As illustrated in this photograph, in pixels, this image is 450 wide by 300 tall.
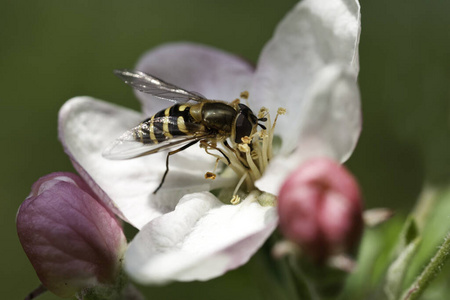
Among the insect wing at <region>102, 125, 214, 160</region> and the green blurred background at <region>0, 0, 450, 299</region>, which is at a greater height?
the insect wing at <region>102, 125, 214, 160</region>

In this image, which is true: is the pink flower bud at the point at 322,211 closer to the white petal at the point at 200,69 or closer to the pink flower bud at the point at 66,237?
the pink flower bud at the point at 66,237

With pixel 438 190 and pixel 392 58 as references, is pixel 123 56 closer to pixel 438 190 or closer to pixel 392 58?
pixel 392 58

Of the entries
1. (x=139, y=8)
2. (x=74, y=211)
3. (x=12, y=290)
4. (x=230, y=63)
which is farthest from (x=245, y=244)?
(x=139, y=8)

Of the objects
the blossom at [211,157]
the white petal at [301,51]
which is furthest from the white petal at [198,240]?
the white petal at [301,51]

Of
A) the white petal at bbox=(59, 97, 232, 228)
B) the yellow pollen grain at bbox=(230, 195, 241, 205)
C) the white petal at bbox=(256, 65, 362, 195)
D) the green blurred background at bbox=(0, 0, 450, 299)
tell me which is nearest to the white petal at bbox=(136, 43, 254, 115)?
the white petal at bbox=(59, 97, 232, 228)

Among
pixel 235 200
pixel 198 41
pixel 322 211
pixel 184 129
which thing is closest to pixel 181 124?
pixel 184 129

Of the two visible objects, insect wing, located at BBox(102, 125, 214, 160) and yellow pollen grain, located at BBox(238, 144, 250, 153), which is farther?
yellow pollen grain, located at BBox(238, 144, 250, 153)

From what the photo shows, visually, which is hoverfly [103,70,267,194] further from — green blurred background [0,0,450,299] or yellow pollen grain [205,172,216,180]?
green blurred background [0,0,450,299]
